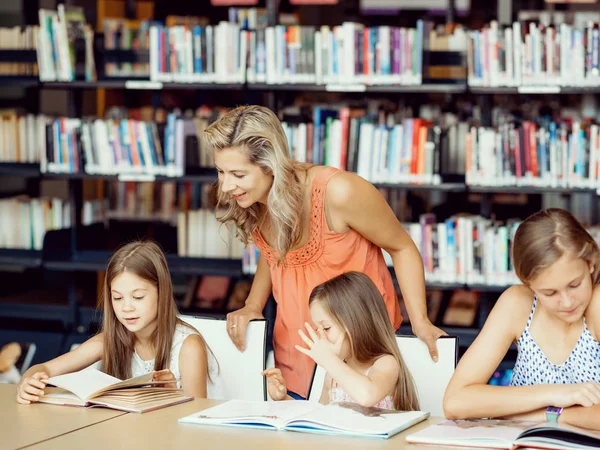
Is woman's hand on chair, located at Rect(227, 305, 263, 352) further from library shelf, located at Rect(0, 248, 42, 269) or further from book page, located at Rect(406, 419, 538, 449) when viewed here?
library shelf, located at Rect(0, 248, 42, 269)

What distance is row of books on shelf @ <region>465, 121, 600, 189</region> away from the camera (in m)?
4.02

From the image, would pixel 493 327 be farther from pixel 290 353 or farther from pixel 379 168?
pixel 379 168

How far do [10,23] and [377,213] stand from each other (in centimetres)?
384

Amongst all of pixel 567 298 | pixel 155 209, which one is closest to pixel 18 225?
pixel 155 209

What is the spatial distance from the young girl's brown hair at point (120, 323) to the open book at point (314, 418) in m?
0.53

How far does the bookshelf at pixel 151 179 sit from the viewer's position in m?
4.11

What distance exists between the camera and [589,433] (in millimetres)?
1747

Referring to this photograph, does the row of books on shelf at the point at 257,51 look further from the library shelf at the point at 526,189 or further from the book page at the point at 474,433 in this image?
the book page at the point at 474,433

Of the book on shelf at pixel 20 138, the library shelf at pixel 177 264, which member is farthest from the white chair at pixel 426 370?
the book on shelf at pixel 20 138

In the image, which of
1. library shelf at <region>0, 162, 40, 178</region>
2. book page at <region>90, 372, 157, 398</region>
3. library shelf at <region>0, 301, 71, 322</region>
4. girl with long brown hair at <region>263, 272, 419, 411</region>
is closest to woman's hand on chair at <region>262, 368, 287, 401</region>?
girl with long brown hair at <region>263, 272, 419, 411</region>

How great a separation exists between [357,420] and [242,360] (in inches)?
29.7

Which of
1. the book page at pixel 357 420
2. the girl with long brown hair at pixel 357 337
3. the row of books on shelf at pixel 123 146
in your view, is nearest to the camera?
the book page at pixel 357 420

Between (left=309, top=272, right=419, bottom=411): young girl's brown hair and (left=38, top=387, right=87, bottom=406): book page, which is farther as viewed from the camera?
(left=309, top=272, right=419, bottom=411): young girl's brown hair

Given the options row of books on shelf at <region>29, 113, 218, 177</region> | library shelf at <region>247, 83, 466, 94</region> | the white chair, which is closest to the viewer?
the white chair
